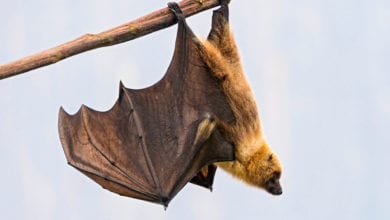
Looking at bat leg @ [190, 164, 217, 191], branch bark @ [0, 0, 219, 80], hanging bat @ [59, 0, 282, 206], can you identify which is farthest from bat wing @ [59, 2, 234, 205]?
bat leg @ [190, 164, 217, 191]

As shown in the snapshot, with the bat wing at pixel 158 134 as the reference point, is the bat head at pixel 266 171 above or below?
below

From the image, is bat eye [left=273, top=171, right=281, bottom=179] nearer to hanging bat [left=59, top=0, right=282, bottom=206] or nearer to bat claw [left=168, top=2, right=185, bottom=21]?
hanging bat [left=59, top=0, right=282, bottom=206]

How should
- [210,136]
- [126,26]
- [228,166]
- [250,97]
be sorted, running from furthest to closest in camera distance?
[228,166], [250,97], [210,136], [126,26]

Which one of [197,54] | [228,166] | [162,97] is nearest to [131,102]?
[162,97]

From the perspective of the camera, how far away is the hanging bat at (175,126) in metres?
5.71

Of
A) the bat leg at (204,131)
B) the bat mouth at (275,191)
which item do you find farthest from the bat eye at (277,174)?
the bat leg at (204,131)

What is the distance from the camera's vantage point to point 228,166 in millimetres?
6441

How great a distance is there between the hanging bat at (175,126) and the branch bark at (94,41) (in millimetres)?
528

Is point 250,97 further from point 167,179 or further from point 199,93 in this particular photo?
point 167,179

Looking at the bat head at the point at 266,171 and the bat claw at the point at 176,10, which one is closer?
the bat claw at the point at 176,10

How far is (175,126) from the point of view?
19.2 ft

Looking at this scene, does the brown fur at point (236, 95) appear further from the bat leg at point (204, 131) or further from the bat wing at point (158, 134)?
the bat leg at point (204, 131)

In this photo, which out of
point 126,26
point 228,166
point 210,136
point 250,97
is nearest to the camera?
point 126,26

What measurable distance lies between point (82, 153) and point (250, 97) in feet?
5.06
